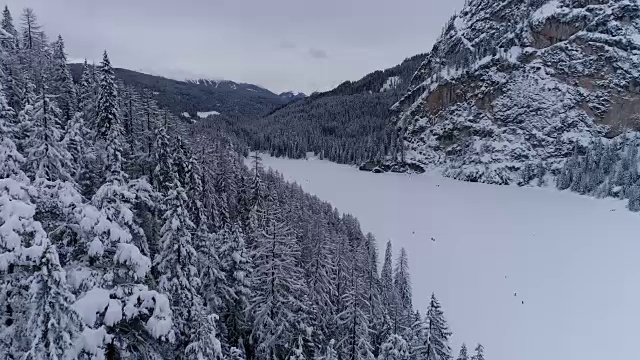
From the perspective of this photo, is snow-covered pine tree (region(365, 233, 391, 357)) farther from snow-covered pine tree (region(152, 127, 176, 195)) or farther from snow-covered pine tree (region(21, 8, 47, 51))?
snow-covered pine tree (region(21, 8, 47, 51))

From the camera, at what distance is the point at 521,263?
61.3 m

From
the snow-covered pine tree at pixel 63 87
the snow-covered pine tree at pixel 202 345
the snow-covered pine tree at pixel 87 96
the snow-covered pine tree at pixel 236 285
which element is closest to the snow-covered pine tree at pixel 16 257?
the snow-covered pine tree at pixel 202 345

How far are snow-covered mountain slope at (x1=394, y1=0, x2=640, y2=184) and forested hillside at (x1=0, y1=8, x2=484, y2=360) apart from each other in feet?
341

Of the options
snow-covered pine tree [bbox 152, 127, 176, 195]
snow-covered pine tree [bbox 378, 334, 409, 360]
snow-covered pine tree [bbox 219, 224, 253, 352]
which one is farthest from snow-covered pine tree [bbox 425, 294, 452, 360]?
snow-covered pine tree [bbox 152, 127, 176, 195]

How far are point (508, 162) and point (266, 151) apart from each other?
341ft

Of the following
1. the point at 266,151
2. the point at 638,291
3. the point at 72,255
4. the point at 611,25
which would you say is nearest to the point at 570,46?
the point at 611,25

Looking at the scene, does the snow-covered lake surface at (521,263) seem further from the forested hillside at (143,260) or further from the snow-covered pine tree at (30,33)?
the snow-covered pine tree at (30,33)

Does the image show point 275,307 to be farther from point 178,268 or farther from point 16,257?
point 16,257

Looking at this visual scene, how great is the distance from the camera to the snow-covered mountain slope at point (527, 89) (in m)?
126

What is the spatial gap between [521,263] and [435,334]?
4635 cm

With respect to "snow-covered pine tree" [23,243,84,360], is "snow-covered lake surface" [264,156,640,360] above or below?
below

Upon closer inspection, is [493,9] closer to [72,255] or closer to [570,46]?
[570,46]

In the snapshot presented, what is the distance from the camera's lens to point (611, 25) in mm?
128500

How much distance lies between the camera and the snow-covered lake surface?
42406 millimetres
